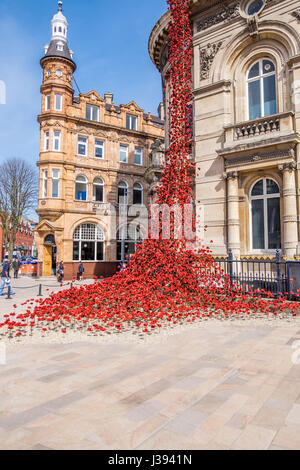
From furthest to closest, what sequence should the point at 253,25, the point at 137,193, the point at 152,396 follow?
1. the point at 137,193
2. the point at 253,25
3. the point at 152,396

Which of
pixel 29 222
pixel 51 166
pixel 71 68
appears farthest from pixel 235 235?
pixel 29 222

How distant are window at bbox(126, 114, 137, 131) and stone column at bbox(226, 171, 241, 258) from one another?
19.5m

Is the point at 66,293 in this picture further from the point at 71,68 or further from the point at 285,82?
the point at 71,68

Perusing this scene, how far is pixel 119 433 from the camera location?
9.15ft

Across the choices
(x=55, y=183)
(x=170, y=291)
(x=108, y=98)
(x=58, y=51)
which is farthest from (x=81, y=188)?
(x=170, y=291)

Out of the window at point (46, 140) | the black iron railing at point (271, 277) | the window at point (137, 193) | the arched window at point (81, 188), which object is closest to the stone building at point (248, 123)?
the black iron railing at point (271, 277)

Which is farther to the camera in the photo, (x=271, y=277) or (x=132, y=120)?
(x=132, y=120)

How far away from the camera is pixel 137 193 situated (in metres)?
29.4

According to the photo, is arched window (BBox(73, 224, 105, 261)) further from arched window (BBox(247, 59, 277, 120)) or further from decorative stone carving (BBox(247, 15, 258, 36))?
decorative stone carving (BBox(247, 15, 258, 36))

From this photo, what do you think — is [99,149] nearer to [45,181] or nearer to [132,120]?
[132,120]

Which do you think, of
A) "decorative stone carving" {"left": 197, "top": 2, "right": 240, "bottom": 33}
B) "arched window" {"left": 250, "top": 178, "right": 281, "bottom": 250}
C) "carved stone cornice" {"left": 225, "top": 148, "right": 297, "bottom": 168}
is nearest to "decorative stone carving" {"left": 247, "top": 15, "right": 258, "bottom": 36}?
"decorative stone carving" {"left": 197, "top": 2, "right": 240, "bottom": 33}

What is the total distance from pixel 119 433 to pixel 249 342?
11.9 ft

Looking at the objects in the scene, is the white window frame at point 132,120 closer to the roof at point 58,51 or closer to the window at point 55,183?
the roof at point 58,51

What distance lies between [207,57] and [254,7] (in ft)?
8.32
